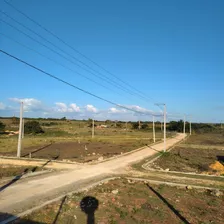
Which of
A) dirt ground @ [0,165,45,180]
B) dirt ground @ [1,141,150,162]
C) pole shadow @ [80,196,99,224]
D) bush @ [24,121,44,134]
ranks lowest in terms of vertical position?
pole shadow @ [80,196,99,224]

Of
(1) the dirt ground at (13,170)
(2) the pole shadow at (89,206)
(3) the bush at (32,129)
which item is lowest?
(2) the pole shadow at (89,206)

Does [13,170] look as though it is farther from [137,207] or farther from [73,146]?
[73,146]

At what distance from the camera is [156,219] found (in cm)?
888

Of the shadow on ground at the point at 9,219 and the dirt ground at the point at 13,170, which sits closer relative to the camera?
the shadow on ground at the point at 9,219

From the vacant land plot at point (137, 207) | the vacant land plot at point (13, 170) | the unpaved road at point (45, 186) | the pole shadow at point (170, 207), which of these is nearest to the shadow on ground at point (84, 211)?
the vacant land plot at point (137, 207)

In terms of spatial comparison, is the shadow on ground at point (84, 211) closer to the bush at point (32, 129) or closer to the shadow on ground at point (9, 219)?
the shadow on ground at point (9, 219)

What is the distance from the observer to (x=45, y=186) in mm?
12875

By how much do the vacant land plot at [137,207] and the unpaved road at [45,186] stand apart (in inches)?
38.0

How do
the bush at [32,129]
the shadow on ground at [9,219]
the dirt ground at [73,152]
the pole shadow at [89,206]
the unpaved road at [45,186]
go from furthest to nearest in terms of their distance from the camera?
the bush at [32,129] < the dirt ground at [73,152] < the unpaved road at [45,186] < the pole shadow at [89,206] < the shadow on ground at [9,219]

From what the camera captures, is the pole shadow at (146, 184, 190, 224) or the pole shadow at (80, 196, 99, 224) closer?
the pole shadow at (80, 196, 99, 224)

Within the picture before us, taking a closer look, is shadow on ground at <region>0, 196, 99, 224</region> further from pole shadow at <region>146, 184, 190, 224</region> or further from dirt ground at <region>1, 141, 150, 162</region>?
dirt ground at <region>1, 141, 150, 162</region>

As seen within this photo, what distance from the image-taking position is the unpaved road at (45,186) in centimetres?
1005

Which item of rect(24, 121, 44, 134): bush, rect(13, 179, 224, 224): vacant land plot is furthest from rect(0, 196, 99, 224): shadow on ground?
rect(24, 121, 44, 134): bush

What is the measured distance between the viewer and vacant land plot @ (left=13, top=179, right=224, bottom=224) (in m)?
8.79
